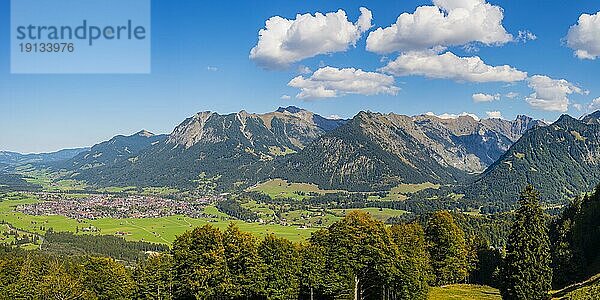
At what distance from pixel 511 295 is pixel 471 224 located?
3472 inches

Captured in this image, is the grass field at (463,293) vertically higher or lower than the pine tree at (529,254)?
lower

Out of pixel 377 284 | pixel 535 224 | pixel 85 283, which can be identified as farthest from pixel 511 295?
pixel 85 283

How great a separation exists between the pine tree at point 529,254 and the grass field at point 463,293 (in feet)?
55.4

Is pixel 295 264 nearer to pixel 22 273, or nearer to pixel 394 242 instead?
pixel 394 242

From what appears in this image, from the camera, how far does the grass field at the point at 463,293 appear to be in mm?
64812

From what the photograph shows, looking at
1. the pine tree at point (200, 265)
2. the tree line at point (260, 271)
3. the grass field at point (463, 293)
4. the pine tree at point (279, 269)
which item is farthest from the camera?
the grass field at point (463, 293)

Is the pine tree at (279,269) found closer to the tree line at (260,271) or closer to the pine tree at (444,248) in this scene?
the tree line at (260,271)

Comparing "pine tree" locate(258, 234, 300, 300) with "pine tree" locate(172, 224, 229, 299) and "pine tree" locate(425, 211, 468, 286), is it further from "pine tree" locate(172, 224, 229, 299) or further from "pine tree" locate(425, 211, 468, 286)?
"pine tree" locate(425, 211, 468, 286)

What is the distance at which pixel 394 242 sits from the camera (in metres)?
66.9

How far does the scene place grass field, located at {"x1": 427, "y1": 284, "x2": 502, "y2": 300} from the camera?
64812 mm

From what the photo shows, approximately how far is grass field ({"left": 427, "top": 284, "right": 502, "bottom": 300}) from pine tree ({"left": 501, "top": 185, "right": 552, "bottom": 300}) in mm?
16881

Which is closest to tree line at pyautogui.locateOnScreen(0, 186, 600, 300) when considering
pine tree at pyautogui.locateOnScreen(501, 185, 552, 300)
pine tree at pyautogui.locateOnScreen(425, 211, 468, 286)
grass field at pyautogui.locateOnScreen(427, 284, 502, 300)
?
pine tree at pyautogui.locateOnScreen(501, 185, 552, 300)

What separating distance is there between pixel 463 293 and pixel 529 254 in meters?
24.1

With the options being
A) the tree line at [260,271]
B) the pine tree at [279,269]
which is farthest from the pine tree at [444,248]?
the pine tree at [279,269]
